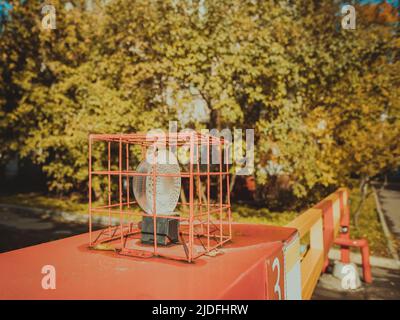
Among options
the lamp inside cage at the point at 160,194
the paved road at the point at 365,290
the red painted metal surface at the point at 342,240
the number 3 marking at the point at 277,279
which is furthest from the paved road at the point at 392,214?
the lamp inside cage at the point at 160,194

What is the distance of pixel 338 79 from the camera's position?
9812 millimetres

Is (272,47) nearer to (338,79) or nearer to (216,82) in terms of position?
(216,82)

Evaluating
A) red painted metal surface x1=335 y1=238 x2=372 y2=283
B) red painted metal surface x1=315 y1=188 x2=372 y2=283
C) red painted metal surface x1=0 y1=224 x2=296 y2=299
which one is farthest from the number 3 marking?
red painted metal surface x1=335 y1=238 x2=372 y2=283

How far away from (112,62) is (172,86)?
2656mm

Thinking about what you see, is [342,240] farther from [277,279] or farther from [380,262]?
[277,279]

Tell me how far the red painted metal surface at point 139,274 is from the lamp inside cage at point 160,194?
436 millimetres

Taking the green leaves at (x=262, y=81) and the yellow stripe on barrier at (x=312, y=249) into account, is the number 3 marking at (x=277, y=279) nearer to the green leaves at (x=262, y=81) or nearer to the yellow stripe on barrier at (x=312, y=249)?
the yellow stripe on barrier at (x=312, y=249)

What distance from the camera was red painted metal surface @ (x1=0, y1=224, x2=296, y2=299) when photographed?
5.71ft

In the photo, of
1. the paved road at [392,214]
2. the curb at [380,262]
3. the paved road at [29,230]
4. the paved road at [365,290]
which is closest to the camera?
the paved road at [365,290]

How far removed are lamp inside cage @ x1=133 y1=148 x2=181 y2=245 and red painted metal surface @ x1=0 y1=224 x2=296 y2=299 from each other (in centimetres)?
44

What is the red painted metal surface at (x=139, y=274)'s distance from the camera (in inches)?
68.5

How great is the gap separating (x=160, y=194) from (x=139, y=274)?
96 cm

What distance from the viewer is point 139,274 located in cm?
205

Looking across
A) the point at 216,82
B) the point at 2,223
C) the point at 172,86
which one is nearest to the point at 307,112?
the point at 216,82
